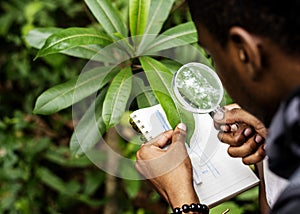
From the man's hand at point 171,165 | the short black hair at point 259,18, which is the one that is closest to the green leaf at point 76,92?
the man's hand at point 171,165

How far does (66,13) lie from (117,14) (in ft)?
2.81

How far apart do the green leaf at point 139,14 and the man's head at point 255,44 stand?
62 centimetres

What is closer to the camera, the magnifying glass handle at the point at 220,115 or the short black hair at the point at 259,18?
Answer: the short black hair at the point at 259,18

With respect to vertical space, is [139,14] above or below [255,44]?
below

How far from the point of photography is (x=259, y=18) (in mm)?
833

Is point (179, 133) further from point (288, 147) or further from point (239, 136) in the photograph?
point (288, 147)

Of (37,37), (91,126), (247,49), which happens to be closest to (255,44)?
(247,49)

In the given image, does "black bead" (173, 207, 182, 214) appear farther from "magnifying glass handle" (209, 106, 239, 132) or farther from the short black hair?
the short black hair

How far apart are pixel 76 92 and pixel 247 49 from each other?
788mm

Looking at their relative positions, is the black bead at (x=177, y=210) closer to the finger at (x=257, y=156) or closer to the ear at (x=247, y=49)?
the finger at (x=257, y=156)

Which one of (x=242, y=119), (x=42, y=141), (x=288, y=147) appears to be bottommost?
(x=42, y=141)

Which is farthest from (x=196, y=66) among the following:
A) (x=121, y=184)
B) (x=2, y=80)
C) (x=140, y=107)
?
(x=2, y=80)

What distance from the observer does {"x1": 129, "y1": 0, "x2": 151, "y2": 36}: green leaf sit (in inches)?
61.4

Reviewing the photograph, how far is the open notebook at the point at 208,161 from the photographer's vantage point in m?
1.35
